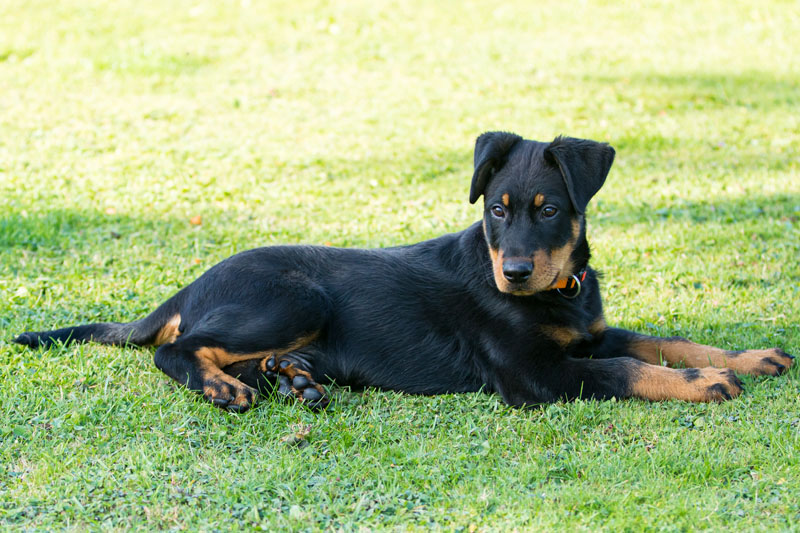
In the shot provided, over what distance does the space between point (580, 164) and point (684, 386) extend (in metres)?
1.35

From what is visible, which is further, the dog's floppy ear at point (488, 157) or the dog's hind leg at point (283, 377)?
the dog's floppy ear at point (488, 157)

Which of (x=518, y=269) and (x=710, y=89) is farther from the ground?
(x=710, y=89)

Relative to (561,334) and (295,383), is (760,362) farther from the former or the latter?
(295,383)

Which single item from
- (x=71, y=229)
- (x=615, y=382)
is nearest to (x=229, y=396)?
(x=615, y=382)

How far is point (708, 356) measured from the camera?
4.90m

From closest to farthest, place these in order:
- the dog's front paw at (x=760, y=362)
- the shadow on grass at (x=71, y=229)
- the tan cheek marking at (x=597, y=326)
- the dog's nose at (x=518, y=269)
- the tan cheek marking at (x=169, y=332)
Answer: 1. the dog's nose at (x=518, y=269)
2. the dog's front paw at (x=760, y=362)
3. the tan cheek marking at (x=597, y=326)
4. the tan cheek marking at (x=169, y=332)
5. the shadow on grass at (x=71, y=229)

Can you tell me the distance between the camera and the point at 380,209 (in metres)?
8.66

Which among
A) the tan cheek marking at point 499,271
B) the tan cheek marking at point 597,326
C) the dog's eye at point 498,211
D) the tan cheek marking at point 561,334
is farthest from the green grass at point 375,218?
the dog's eye at point 498,211

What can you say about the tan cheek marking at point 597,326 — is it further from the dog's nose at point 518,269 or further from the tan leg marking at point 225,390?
the tan leg marking at point 225,390

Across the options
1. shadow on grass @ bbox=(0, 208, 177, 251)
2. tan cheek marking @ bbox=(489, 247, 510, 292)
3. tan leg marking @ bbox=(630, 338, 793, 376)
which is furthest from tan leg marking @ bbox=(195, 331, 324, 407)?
shadow on grass @ bbox=(0, 208, 177, 251)

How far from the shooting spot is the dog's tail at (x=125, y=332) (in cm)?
524

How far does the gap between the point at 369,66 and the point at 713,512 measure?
12144 mm

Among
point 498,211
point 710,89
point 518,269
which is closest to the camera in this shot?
point 518,269

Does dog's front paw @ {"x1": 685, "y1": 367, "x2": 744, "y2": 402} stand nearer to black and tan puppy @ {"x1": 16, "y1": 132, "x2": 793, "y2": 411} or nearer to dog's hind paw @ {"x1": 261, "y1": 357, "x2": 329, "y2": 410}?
black and tan puppy @ {"x1": 16, "y1": 132, "x2": 793, "y2": 411}
